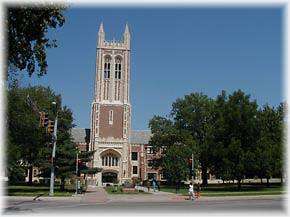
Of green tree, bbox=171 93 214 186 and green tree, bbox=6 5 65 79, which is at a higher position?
green tree, bbox=171 93 214 186

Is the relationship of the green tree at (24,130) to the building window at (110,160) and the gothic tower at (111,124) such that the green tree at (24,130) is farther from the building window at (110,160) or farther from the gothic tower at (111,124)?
the building window at (110,160)

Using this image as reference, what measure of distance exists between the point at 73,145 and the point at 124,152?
4055cm

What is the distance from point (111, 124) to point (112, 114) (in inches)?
74.6

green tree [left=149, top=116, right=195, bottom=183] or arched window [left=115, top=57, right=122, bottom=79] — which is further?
arched window [left=115, top=57, right=122, bottom=79]

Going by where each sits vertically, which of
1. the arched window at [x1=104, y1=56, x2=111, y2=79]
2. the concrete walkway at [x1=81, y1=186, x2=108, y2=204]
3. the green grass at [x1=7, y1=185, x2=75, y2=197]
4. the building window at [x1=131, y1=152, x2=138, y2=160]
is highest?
the arched window at [x1=104, y1=56, x2=111, y2=79]

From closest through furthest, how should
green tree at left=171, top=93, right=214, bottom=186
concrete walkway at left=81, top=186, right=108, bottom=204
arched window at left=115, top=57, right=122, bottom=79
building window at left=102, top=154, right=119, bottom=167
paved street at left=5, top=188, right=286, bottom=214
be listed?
paved street at left=5, top=188, right=286, bottom=214
concrete walkway at left=81, top=186, right=108, bottom=204
green tree at left=171, top=93, right=214, bottom=186
building window at left=102, top=154, right=119, bottom=167
arched window at left=115, top=57, right=122, bottom=79

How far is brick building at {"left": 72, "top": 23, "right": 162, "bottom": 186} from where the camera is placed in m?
84.7

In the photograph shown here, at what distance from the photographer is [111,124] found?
8550cm

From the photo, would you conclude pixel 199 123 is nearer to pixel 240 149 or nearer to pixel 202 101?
pixel 202 101

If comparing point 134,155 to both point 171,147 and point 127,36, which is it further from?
point 171,147

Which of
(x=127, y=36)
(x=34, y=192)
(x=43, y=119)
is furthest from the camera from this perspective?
(x=127, y=36)

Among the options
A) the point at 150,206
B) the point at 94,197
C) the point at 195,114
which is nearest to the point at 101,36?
the point at 195,114

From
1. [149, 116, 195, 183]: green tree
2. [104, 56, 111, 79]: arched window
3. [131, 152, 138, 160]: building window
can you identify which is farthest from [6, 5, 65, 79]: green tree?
[131, 152, 138, 160]: building window

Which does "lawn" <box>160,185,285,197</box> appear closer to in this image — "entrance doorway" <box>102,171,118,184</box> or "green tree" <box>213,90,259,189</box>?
"green tree" <box>213,90,259,189</box>
